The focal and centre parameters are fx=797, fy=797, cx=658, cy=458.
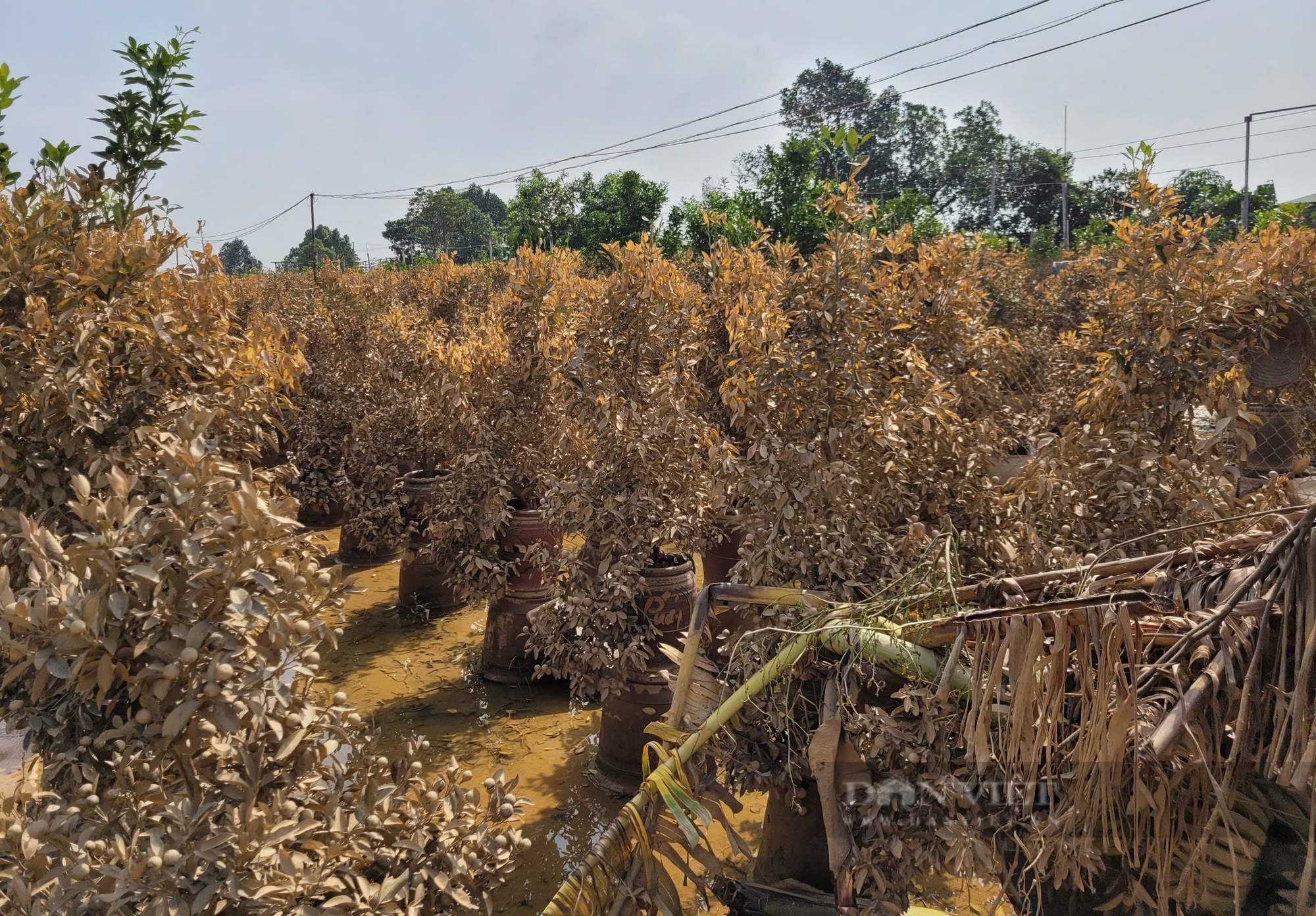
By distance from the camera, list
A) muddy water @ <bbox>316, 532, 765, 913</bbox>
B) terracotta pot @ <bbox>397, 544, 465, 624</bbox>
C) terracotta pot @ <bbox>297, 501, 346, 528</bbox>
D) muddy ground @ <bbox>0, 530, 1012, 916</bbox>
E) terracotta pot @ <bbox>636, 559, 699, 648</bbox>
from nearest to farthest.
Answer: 1. muddy ground @ <bbox>0, 530, 1012, 916</bbox>
2. muddy water @ <bbox>316, 532, 765, 913</bbox>
3. terracotta pot @ <bbox>636, 559, 699, 648</bbox>
4. terracotta pot @ <bbox>397, 544, 465, 624</bbox>
5. terracotta pot @ <bbox>297, 501, 346, 528</bbox>

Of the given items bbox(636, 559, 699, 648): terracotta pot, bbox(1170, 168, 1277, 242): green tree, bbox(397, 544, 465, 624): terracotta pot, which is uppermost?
bbox(1170, 168, 1277, 242): green tree

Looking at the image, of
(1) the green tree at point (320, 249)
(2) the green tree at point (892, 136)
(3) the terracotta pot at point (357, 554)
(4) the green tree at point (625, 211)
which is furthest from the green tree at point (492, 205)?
(3) the terracotta pot at point (357, 554)

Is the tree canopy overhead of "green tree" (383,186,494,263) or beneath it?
beneath

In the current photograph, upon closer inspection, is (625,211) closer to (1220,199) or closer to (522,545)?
(522,545)

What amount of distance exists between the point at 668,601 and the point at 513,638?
177 centimetres

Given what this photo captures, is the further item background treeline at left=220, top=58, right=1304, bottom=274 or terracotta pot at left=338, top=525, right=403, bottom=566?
background treeline at left=220, top=58, right=1304, bottom=274

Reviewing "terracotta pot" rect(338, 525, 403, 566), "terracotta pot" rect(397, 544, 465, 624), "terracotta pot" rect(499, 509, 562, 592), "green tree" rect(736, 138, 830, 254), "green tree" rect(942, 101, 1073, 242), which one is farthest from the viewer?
"green tree" rect(942, 101, 1073, 242)

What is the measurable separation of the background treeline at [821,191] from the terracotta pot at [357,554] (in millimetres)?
3795

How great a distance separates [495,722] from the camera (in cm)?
543

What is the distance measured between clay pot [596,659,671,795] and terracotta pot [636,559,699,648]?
7.7 inches

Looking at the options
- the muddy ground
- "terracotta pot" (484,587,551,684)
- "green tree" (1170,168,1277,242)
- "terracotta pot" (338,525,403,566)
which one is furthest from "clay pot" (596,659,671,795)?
"green tree" (1170,168,1277,242)

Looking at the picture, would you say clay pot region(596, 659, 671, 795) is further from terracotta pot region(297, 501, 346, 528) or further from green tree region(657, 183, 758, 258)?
green tree region(657, 183, 758, 258)

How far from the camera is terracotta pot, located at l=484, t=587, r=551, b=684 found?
5.93 metres

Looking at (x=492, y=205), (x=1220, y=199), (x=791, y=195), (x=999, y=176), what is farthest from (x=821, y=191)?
(x=492, y=205)
